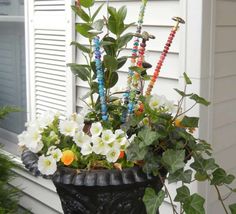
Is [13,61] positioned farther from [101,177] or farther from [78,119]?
[101,177]

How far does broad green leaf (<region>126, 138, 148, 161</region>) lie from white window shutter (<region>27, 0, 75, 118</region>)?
135cm

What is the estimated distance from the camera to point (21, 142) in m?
1.50

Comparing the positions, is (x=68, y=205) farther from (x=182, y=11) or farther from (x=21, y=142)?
(x=182, y=11)

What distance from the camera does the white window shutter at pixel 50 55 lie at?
2.63 m

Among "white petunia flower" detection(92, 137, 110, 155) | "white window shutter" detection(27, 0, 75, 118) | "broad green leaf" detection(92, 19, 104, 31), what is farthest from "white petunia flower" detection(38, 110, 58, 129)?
"white window shutter" detection(27, 0, 75, 118)

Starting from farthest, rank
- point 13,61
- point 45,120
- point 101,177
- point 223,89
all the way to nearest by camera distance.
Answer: point 13,61, point 223,89, point 45,120, point 101,177

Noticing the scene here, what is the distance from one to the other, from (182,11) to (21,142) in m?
0.88

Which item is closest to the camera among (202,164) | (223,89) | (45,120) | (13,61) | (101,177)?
(101,177)

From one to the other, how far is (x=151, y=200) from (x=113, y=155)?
177mm

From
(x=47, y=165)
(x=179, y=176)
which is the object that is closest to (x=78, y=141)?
(x=47, y=165)

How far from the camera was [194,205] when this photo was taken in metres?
1.31

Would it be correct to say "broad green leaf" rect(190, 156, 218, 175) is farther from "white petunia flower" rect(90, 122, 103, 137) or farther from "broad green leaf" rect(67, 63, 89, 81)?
"broad green leaf" rect(67, 63, 89, 81)

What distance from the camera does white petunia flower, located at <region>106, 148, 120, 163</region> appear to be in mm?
1335

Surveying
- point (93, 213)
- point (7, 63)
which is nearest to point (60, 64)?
point (7, 63)
